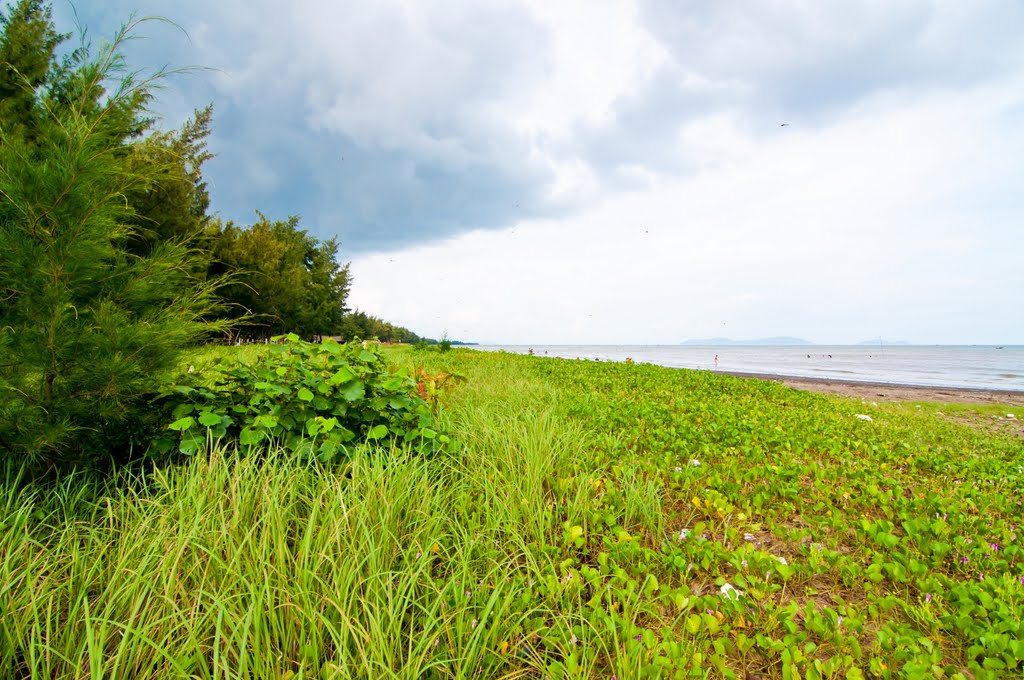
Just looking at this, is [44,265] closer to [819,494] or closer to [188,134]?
[819,494]

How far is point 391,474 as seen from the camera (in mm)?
2779

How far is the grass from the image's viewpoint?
169cm

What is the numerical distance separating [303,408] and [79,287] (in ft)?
4.56

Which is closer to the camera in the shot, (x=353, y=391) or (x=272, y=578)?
(x=272, y=578)

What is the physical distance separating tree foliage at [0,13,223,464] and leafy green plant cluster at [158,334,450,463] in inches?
14.8

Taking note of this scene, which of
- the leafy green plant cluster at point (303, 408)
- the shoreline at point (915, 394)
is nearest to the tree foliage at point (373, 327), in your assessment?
the shoreline at point (915, 394)

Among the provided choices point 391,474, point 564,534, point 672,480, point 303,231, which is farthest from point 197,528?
point 303,231

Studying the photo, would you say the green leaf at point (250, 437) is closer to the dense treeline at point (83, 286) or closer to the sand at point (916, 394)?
the dense treeline at point (83, 286)

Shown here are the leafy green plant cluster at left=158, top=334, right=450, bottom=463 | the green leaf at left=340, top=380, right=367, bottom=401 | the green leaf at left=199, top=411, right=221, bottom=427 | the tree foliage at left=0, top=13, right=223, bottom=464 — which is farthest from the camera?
the green leaf at left=340, top=380, right=367, bottom=401

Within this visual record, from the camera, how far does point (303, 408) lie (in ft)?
10.6

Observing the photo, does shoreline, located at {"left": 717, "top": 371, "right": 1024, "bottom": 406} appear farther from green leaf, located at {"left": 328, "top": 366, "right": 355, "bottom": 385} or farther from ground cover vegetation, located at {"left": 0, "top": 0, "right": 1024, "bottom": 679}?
green leaf, located at {"left": 328, "top": 366, "right": 355, "bottom": 385}

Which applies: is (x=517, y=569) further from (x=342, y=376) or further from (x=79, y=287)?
(x=79, y=287)

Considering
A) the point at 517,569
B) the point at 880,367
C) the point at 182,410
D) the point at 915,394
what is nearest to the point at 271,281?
the point at 182,410

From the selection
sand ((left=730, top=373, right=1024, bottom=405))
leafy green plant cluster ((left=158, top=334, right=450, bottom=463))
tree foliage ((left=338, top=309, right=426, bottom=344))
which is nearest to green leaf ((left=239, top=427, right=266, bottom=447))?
leafy green plant cluster ((left=158, top=334, right=450, bottom=463))
